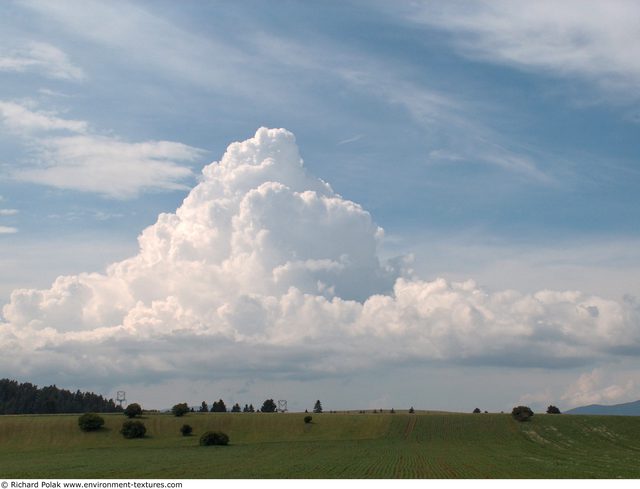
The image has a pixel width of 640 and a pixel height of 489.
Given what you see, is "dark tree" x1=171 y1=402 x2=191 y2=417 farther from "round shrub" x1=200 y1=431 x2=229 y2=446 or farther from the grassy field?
"round shrub" x1=200 y1=431 x2=229 y2=446

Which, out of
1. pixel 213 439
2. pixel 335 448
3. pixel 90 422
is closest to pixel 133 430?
pixel 90 422

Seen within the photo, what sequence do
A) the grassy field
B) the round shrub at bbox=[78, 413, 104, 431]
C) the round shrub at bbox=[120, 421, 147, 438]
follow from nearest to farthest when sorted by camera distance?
the grassy field < the round shrub at bbox=[120, 421, 147, 438] < the round shrub at bbox=[78, 413, 104, 431]

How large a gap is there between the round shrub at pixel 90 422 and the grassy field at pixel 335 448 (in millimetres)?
1768

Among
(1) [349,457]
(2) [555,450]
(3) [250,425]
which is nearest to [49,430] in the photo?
(3) [250,425]

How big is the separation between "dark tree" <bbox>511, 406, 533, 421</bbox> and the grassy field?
1.99 metres

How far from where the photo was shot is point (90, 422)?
155 m

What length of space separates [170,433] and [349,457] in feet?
213

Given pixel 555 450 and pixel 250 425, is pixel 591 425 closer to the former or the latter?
pixel 555 450

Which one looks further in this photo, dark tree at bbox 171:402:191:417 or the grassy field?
dark tree at bbox 171:402:191:417

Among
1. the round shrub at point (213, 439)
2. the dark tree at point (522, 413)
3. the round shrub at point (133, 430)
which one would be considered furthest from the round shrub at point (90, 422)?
the dark tree at point (522, 413)

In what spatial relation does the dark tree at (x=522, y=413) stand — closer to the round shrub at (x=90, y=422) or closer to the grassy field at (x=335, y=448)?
the grassy field at (x=335, y=448)

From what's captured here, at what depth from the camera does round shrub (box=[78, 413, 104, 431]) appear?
154 meters

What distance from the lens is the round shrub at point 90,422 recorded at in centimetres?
15425

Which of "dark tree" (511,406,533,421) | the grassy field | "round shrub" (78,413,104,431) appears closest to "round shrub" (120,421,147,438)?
the grassy field
